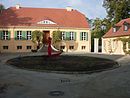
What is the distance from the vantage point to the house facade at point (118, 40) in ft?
123

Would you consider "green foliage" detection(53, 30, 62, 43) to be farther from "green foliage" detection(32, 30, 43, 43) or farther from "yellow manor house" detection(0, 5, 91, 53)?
"green foliage" detection(32, 30, 43, 43)

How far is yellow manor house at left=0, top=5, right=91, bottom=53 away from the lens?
143ft

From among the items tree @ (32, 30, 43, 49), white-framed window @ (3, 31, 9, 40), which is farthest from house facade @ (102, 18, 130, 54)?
white-framed window @ (3, 31, 9, 40)

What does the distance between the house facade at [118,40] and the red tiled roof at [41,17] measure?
5.26m

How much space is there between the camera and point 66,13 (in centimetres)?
4975

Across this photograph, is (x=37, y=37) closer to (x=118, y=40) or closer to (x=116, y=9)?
(x=118, y=40)

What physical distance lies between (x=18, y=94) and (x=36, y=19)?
36.6m

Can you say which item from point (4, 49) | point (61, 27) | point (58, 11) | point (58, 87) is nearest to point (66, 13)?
point (58, 11)

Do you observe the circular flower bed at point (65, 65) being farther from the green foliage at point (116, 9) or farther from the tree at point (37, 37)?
the green foliage at point (116, 9)

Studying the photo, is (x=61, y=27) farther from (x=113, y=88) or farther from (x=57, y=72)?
(x=113, y=88)

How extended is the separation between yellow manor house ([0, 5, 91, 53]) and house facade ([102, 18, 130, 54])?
3973mm

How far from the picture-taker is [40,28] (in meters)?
44.7

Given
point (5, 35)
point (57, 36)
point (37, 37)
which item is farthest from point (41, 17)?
point (5, 35)

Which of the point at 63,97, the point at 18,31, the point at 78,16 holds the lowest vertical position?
the point at 63,97
